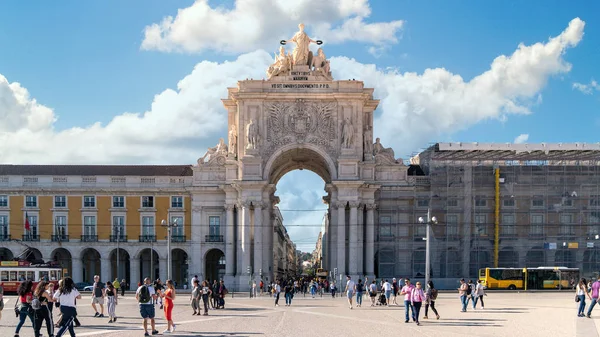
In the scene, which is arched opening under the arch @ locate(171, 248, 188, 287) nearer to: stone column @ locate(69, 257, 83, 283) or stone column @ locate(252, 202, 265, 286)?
stone column @ locate(69, 257, 83, 283)

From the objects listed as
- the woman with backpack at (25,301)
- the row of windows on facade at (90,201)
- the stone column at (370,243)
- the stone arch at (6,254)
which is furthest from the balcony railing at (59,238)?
the woman with backpack at (25,301)

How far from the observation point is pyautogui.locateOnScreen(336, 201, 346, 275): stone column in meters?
81.1

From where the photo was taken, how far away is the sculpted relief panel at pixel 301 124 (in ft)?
270

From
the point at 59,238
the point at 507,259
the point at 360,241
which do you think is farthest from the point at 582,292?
the point at 59,238

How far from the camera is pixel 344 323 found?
37438 millimetres

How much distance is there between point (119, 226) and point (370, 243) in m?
25.1

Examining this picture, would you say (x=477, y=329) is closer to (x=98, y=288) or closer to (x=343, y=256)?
(x=98, y=288)

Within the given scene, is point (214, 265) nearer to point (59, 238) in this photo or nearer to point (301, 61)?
point (59, 238)

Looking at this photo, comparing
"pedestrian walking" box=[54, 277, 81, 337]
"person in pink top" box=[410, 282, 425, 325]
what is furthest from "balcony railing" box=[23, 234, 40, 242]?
"pedestrian walking" box=[54, 277, 81, 337]

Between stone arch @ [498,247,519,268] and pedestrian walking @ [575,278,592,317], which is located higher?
pedestrian walking @ [575,278,592,317]

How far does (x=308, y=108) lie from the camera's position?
270ft

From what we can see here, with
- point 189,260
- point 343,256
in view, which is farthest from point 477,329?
point 189,260

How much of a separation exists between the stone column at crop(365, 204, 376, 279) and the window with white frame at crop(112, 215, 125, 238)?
24.3m

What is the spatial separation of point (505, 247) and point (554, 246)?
4.50m
